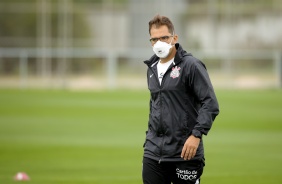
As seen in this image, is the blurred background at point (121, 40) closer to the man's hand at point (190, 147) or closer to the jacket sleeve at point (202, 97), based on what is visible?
the jacket sleeve at point (202, 97)

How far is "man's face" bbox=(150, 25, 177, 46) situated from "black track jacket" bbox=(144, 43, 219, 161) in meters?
0.14

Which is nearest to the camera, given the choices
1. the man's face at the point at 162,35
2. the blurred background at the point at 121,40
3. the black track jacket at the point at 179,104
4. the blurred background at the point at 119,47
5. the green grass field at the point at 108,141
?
the black track jacket at the point at 179,104

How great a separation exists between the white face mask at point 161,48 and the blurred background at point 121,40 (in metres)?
34.6

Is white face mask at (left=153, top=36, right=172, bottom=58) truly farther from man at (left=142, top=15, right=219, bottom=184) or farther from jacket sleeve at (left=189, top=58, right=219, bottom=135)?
jacket sleeve at (left=189, top=58, right=219, bottom=135)

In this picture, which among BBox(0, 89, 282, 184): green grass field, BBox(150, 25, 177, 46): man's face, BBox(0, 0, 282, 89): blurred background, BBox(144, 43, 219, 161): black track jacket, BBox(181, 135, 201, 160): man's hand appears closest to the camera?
BBox(181, 135, 201, 160): man's hand

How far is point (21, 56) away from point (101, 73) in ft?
15.3

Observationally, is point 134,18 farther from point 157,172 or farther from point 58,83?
point 157,172

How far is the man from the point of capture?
21.2 feet

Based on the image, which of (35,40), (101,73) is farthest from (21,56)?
(101,73)

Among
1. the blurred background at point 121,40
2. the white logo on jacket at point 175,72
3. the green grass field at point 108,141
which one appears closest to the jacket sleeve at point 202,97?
the white logo on jacket at point 175,72

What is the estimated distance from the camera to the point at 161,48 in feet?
21.3

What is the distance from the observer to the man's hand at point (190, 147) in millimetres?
6324

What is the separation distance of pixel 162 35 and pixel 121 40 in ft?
126

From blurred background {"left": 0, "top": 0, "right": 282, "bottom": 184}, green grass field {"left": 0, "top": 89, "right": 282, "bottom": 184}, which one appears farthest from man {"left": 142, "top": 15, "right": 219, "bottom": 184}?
blurred background {"left": 0, "top": 0, "right": 282, "bottom": 184}
